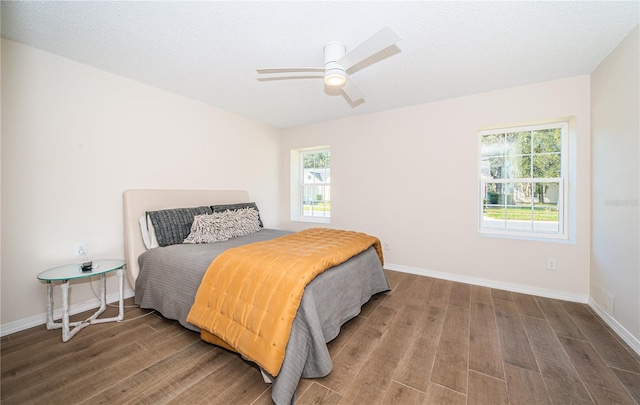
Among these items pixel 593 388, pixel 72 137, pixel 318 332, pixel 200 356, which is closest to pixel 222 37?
pixel 72 137

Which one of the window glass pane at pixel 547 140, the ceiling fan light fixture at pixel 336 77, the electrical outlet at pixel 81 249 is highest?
the ceiling fan light fixture at pixel 336 77

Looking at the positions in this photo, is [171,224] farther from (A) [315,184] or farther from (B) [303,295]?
(A) [315,184]

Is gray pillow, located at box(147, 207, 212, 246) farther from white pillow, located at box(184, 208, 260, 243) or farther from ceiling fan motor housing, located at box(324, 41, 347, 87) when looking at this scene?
ceiling fan motor housing, located at box(324, 41, 347, 87)

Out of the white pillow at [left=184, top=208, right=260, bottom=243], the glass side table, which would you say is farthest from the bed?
the glass side table

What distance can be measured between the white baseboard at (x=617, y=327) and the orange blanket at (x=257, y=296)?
218 cm

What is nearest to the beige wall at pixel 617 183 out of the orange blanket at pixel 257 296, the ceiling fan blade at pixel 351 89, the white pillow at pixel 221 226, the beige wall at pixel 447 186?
the beige wall at pixel 447 186

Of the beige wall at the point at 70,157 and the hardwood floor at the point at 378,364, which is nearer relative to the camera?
the hardwood floor at the point at 378,364

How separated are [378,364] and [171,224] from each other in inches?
96.4

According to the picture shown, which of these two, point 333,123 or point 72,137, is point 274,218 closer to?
point 333,123

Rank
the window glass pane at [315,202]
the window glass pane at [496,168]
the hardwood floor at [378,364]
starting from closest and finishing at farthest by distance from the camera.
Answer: the hardwood floor at [378,364], the window glass pane at [496,168], the window glass pane at [315,202]

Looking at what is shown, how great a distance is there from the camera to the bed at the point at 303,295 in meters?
1.49

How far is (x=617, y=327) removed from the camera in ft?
6.56

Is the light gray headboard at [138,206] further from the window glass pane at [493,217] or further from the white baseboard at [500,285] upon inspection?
the window glass pane at [493,217]

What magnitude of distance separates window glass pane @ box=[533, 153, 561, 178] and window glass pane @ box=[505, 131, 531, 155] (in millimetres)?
140
